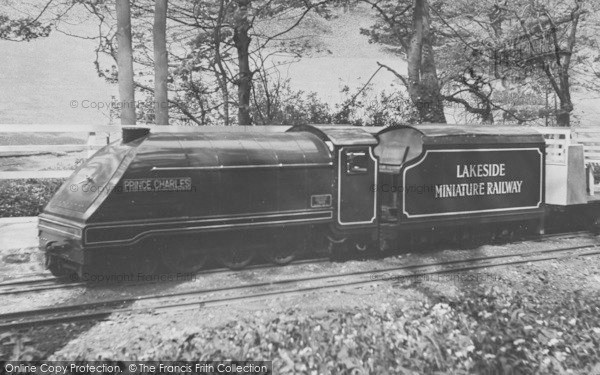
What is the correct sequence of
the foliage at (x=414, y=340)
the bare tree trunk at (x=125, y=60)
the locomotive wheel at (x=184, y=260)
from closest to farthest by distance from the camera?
the foliage at (x=414, y=340)
the locomotive wheel at (x=184, y=260)
the bare tree trunk at (x=125, y=60)

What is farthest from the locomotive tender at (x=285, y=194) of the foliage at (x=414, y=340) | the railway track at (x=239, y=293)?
the foliage at (x=414, y=340)

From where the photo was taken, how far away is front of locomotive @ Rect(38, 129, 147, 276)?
6445mm

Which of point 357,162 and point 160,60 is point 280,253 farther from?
point 160,60

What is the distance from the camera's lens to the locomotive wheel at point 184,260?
7.02 m

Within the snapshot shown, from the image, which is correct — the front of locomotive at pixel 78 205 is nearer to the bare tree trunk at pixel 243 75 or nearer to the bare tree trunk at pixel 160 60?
the bare tree trunk at pixel 160 60

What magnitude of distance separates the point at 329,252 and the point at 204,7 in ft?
30.9

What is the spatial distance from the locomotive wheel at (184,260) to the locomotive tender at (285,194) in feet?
0.05

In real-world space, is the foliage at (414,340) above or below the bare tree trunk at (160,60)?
below

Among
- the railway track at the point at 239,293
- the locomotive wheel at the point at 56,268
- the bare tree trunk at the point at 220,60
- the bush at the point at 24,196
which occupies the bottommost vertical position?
the railway track at the point at 239,293

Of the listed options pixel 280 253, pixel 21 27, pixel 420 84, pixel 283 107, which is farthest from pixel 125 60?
pixel 420 84

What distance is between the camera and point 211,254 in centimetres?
737

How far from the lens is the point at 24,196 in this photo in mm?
11859

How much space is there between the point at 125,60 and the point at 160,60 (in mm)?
752

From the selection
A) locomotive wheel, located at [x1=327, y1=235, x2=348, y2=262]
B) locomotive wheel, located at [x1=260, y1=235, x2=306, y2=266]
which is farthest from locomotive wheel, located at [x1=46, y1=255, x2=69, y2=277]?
locomotive wheel, located at [x1=327, y1=235, x2=348, y2=262]
